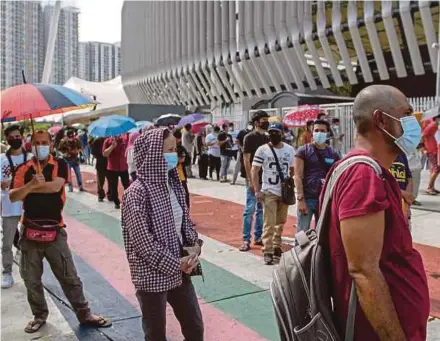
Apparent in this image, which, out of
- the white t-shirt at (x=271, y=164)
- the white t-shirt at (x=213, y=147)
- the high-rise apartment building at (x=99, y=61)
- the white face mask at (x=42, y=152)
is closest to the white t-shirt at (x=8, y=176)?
the white face mask at (x=42, y=152)

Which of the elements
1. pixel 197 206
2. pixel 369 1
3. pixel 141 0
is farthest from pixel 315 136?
pixel 141 0

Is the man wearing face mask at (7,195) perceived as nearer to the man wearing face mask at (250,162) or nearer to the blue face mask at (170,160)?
the blue face mask at (170,160)

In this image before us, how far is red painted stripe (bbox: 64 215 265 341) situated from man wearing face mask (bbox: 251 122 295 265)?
A: 4.99ft

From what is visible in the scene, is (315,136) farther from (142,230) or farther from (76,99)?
(142,230)

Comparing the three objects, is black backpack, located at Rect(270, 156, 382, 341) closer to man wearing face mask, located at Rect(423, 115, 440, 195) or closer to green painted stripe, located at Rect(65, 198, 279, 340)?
green painted stripe, located at Rect(65, 198, 279, 340)

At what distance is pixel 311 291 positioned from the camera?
1.85 m

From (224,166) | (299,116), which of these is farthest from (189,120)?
(299,116)

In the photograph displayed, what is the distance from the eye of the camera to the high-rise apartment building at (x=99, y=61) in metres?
84.4

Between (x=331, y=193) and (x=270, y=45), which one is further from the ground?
(x=270, y=45)

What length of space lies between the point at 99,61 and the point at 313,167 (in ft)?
304

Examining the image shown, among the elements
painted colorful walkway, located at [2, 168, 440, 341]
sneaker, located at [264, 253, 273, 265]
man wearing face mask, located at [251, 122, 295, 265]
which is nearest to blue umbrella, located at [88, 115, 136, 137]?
painted colorful walkway, located at [2, 168, 440, 341]

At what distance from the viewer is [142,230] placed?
295 centimetres

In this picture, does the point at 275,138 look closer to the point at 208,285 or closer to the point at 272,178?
the point at 272,178

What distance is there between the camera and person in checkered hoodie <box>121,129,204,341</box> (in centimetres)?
297
